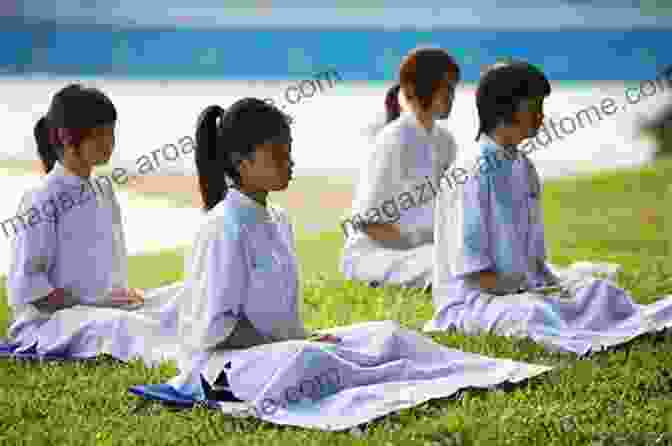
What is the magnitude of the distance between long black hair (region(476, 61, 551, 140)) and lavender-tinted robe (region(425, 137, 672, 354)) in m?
0.14

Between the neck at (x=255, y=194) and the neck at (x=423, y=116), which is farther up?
the neck at (x=423, y=116)

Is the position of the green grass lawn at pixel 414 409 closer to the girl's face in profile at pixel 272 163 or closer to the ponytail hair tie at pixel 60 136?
the girl's face in profile at pixel 272 163

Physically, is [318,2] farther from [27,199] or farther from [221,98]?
[27,199]

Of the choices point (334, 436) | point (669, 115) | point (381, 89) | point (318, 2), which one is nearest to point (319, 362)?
point (334, 436)

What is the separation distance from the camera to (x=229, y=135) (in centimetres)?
373

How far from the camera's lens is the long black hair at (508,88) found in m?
4.80

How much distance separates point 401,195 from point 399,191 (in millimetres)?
24

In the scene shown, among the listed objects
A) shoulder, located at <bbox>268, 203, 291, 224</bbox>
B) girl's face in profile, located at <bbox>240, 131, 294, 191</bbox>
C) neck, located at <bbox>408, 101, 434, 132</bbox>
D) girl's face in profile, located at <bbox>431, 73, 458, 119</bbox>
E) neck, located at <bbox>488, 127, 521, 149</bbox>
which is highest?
girl's face in profile, located at <bbox>431, 73, 458, 119</bbox>

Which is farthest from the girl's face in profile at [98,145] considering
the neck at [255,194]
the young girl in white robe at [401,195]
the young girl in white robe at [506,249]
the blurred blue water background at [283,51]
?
the blurred blue water background at [283,51]

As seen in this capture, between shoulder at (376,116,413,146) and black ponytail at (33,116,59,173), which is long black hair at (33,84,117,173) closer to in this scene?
black ponytail at (33,116,59,173)

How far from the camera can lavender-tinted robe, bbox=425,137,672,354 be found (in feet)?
15.6

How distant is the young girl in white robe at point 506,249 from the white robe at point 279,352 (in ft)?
2.73

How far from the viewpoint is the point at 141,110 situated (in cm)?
1755

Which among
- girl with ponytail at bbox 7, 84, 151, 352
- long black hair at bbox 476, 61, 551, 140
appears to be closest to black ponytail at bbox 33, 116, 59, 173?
girl with ponytail at bbox 7, 84, 151, 352
